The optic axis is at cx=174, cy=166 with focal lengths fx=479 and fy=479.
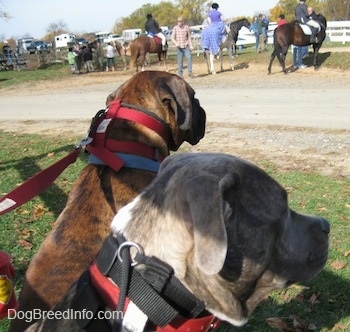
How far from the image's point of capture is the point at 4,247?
538 cm

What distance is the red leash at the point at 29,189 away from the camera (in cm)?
286

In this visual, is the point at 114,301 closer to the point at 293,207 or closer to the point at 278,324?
the point at 278,324

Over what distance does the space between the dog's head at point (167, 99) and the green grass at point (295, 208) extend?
1646mm

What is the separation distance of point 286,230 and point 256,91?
12.6 m

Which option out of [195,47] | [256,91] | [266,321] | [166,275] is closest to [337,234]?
[266,321]

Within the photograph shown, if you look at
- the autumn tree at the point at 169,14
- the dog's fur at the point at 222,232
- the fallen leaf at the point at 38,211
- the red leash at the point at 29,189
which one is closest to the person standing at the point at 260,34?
the fallen leaf at the point at 38,211

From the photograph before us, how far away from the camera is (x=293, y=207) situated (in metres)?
5.70

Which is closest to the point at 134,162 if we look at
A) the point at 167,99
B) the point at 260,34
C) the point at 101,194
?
the point at 101,194

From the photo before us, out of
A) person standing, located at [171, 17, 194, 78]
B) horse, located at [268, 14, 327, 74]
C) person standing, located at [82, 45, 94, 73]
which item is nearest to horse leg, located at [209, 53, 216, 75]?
person standing, located at [171, 17, 194, 78]

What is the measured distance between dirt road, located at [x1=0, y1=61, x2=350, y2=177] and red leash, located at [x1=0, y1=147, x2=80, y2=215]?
15.2 feet

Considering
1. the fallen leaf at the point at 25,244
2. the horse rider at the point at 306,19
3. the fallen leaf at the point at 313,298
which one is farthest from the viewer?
the horse rider at the point at 306,19

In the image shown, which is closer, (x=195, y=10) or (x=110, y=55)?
(x=110, y=55)

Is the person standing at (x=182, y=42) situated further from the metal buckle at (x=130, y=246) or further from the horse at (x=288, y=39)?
the metal buckle at (x=130, y=246)

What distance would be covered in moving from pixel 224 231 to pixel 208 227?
0.24 ft
